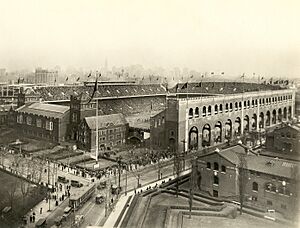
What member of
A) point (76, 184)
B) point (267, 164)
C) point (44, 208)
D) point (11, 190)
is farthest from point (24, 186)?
point (267, 164)

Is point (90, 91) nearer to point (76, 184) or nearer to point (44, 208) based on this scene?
point (76, 184)

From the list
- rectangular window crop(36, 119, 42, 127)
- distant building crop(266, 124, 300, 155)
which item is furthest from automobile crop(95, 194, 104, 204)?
rectangular window crop(36, 119, 42, 127)

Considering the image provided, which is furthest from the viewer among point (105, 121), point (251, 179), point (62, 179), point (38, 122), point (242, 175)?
point (38, 122)

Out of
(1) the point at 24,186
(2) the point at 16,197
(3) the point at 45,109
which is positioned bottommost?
(2) the point at 16,197

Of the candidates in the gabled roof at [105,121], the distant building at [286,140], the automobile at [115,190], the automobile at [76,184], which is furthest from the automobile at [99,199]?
the distant building at [286,140]

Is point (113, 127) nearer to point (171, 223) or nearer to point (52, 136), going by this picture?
point (52, 136)
